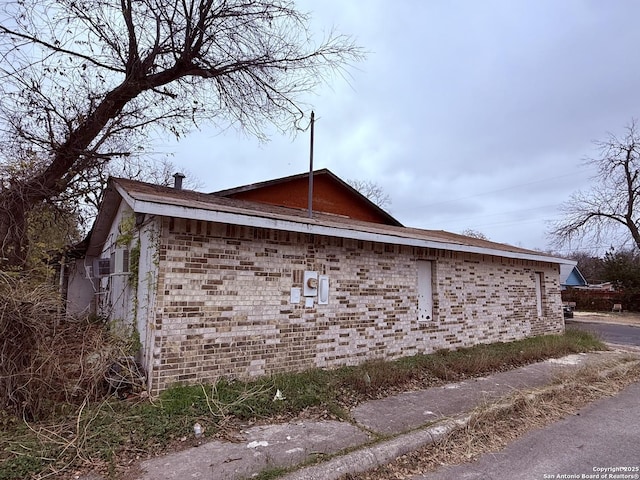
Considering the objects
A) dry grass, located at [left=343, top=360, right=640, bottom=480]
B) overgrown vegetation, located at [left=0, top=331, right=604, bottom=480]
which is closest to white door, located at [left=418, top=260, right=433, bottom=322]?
overgrown vegetation, located at [left=0, top=331, right=604, bottom=480]

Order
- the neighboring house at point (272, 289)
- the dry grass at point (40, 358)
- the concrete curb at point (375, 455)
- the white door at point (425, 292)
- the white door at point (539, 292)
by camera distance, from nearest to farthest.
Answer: the concrete curb at point (375, 455)
the dry grass at point (40, 358)
the neighboring house at point (272, 289)
the white door at point (425, 292)
the white door at point (539, 292)

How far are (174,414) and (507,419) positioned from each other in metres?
4.14

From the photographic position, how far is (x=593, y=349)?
33.6 ft

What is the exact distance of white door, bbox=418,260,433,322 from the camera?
8.33m

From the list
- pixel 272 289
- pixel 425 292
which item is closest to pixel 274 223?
pixel 272 289

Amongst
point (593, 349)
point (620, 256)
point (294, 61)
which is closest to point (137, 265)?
Result: point (294, 61)

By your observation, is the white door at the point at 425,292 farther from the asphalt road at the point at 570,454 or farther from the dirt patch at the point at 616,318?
the dirt patch at the point at 616,318

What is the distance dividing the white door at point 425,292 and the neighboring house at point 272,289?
0.11 feet

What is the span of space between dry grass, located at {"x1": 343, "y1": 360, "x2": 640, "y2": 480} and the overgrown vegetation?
3.66 ft

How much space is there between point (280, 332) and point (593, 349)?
→ 8.98 m

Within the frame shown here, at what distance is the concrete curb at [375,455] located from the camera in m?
3.39

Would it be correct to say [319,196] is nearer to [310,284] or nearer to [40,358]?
[310,284]

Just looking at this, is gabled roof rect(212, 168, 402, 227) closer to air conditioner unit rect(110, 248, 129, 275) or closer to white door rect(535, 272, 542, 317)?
air conditioner unit rect(110, 248, 129, 275)

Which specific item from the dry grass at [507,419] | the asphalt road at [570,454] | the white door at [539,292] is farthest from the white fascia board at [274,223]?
the white door at [539,292]
